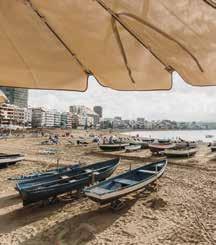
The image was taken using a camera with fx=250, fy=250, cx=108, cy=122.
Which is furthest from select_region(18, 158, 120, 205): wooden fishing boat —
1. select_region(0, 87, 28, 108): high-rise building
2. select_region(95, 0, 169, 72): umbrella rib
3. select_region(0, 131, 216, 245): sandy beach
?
select_region(0, 87, 28, 108): high-rise building

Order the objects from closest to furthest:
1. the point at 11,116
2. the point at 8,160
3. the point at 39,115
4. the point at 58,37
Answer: the point at 58,37 → the point at 8,160 → the point at 11,116 → the point at 39,115

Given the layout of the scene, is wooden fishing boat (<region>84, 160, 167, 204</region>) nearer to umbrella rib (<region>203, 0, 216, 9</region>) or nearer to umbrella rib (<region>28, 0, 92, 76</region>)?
umbrella rib (<region>28, 0, 92, 76</region>)

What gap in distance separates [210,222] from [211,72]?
7538 millimetres

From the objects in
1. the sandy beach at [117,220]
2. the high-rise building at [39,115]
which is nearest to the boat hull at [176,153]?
the sandy beach at [117,220]

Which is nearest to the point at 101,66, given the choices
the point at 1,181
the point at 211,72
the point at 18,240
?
the point at 211,72

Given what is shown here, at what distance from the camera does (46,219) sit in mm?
8141

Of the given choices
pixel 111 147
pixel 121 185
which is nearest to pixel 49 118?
pixel 111 147

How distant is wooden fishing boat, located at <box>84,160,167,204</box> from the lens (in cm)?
804

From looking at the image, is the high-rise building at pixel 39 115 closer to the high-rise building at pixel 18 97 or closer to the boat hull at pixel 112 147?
the high-rise building at pixel 18 97

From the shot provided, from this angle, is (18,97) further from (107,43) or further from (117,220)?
(107,43)

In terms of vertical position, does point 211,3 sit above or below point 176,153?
above

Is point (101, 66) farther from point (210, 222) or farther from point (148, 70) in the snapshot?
point (210, 222)

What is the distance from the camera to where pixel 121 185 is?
31.2ft

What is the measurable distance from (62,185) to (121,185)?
221 cm
